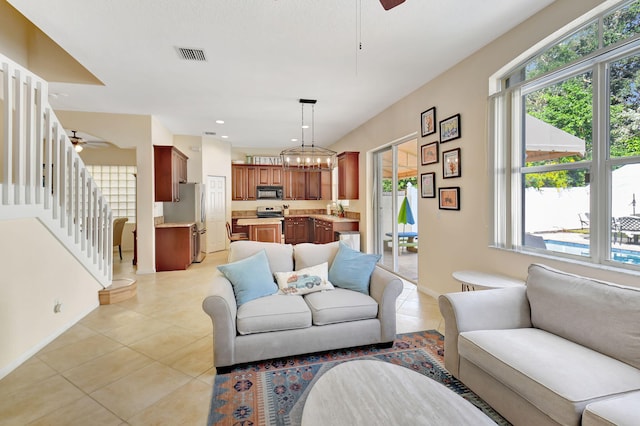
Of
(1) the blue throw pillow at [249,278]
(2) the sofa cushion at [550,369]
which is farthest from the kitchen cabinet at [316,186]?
(2) the sofa cushion at [550,369]

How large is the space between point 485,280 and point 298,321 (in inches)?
70.8

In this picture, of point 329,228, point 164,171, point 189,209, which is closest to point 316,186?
point 329,228

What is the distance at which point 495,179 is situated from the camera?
3064 millimetres

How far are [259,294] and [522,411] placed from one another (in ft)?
6.48

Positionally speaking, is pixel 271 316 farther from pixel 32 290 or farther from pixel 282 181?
pixel 282 181

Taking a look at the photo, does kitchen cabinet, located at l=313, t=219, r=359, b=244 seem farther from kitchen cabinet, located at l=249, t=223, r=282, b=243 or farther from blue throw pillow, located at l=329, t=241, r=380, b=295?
blue throw pillow, located at l=329, t=241, r=380, b=295

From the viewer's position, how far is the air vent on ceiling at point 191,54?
10.2 ft

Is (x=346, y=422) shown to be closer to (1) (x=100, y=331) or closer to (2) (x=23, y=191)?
(1) (x=100, y=331)

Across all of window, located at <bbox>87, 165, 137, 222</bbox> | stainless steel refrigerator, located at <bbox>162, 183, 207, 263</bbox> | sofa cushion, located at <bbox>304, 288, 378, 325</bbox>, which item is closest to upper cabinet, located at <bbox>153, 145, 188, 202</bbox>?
stainless steel refrigerator, located at <bbox>162, 183, 207, 263</bbox>

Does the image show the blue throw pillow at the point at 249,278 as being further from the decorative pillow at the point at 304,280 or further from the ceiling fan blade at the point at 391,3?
the ceiling fan blade at the point at 391,3

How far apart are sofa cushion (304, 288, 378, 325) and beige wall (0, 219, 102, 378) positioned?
2.40 meters

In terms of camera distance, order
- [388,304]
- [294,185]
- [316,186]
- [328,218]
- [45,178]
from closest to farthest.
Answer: [388,304]
[45,178]
[328,218]
[294,185]
[316,186]

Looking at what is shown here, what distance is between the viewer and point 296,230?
28.3 feet

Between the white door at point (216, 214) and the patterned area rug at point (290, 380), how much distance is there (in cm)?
561
